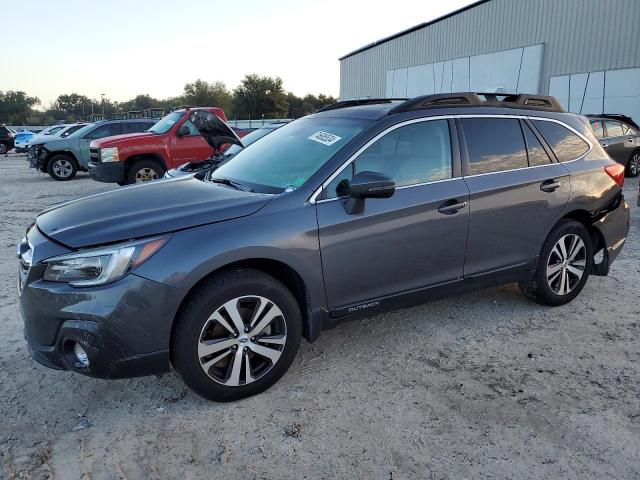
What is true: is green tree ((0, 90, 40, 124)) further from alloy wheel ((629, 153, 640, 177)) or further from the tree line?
alloy wheel ((629, 153, 640, 177))

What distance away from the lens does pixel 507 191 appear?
3770mm

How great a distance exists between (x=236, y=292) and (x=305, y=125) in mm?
1713

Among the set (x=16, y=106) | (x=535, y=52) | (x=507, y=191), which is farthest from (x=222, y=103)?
(x=507, y=191)

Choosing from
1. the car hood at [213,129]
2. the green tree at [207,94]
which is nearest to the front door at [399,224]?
the car hood at [213,129]

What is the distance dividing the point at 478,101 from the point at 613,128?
10248 mm

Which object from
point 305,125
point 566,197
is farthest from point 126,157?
point 566,197

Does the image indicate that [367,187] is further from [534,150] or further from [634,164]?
[634,164]

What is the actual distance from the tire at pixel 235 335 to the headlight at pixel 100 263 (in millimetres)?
365

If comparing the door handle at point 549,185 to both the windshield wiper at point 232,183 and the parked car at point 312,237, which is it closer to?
the parked car at point 312,237

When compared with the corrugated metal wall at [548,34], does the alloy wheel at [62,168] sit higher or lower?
lower

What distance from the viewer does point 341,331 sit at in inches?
155

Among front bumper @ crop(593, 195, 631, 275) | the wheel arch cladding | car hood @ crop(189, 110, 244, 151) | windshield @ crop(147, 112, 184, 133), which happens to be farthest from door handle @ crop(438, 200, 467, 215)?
windshield @ crop(147, 112, 184, 133)

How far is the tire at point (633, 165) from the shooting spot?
12770mm

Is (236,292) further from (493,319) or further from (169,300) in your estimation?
(493,319)
